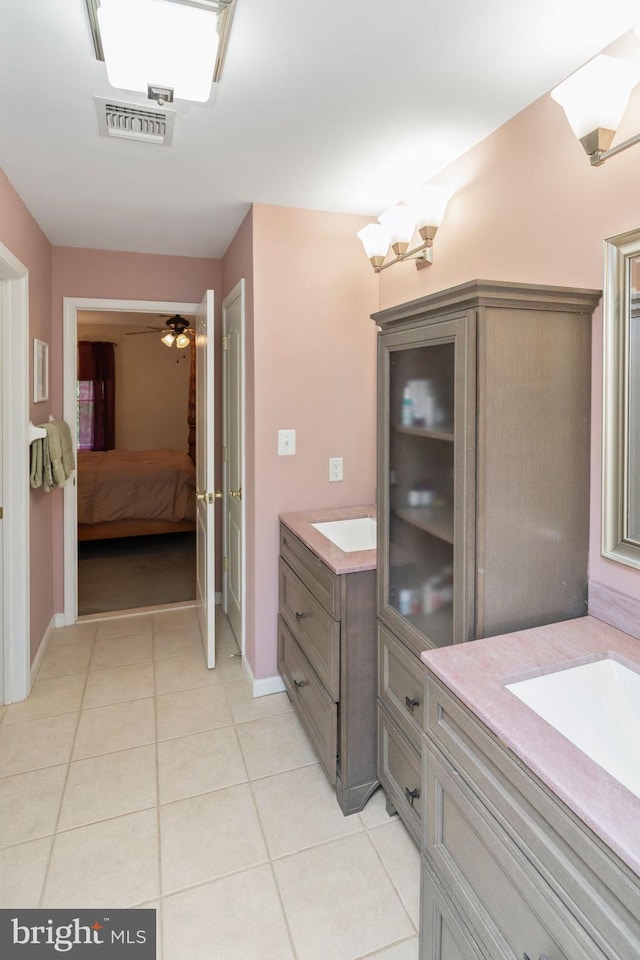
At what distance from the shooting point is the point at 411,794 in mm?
Answer: 1665

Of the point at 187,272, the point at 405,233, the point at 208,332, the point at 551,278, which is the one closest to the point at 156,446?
the point at 187,272

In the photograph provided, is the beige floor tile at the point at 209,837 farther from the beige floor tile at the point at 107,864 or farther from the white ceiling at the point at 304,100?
the white ceiling at the point at 304,100

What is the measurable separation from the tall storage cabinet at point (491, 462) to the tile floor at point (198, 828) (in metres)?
0.29

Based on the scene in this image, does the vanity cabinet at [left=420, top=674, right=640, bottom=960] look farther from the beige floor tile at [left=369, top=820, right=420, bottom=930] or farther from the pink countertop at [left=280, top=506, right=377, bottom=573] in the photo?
the pink countertop at [left=280, top=506, right=377, bottom=573]

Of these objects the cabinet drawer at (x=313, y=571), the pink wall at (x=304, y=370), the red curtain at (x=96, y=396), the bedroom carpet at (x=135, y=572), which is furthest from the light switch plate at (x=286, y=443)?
the red curtain at (x=96, y=396)

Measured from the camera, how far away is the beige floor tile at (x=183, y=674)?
110 inches

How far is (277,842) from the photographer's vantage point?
5.89 ft

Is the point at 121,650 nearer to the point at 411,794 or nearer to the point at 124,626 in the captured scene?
the point at 124,626

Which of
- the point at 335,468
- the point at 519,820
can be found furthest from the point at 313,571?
the point at 519,820

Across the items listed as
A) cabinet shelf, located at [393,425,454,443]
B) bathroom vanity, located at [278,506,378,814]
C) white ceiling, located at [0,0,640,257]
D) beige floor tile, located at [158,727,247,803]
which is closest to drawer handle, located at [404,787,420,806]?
bathroom vanity, located at [278,506,378,814]

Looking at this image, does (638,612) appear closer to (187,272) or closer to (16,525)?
(16,525)

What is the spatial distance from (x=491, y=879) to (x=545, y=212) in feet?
5.57

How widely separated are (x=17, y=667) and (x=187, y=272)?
255cm

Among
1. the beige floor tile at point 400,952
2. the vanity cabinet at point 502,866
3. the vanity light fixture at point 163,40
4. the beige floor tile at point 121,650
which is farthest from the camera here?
the beige floor tile at point 121,650
